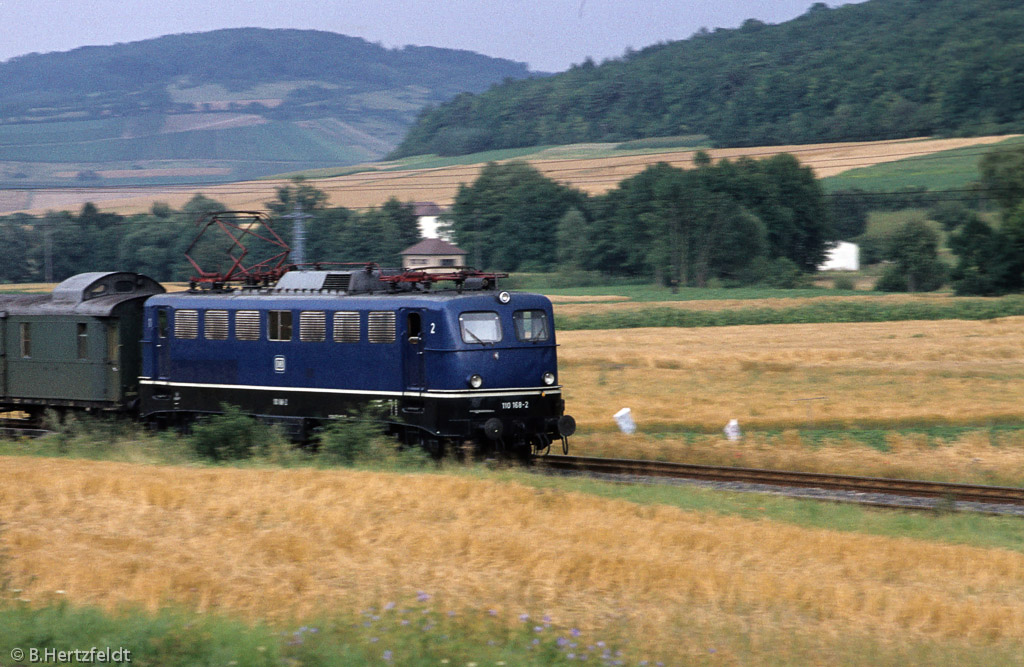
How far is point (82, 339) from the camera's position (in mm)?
22797

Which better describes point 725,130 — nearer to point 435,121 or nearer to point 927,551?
point 435,121

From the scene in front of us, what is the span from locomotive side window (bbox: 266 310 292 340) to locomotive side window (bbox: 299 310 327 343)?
0.29m

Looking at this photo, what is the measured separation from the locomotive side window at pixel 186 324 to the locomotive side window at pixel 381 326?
443 centimetres

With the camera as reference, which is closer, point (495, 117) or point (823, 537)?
point (823, 537)

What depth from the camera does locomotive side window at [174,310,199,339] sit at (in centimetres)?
2102

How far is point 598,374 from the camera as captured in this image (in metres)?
36.3

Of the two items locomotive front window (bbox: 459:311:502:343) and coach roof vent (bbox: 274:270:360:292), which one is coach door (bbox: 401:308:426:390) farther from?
coach roof vent (bbox: 274:270:360:292)

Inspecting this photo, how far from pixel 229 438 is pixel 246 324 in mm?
2614

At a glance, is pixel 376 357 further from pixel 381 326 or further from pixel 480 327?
pixel 480 327

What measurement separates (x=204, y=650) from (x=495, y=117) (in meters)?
151

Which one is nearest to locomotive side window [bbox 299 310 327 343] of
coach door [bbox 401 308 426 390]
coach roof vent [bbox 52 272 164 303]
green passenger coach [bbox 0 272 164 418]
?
coach door [bbox 401 308 426 390]

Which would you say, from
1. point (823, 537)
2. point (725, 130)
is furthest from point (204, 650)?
point (725, 130)

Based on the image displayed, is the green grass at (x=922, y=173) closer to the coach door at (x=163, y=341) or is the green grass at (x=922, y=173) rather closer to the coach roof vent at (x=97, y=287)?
the coach roof vent at (x=97, y=287)

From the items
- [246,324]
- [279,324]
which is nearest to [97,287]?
[246,324]
